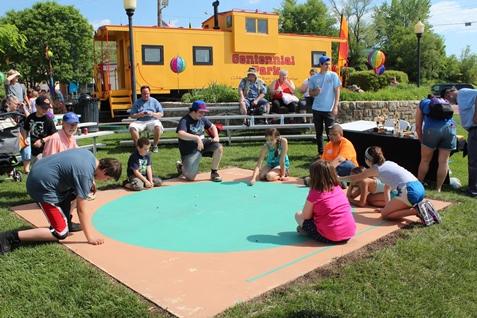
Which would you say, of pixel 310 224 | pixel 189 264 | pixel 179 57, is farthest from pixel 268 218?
pixel 179 57

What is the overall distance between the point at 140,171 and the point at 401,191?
13.8 ft

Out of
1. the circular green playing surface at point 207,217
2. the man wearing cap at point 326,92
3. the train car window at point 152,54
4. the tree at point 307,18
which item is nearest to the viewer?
the circular green playing surface at point 207,217

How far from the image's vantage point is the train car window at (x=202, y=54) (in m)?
17.1

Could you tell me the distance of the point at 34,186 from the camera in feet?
14.5

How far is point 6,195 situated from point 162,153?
4248mm

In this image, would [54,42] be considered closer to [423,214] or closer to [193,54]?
[193,54]

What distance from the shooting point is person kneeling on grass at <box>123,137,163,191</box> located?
7.24 metres

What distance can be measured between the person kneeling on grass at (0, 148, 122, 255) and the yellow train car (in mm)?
12065

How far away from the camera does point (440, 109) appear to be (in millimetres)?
6809

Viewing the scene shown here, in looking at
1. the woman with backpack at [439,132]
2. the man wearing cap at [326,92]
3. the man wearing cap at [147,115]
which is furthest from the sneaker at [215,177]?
the woman with backpack at [439,132]

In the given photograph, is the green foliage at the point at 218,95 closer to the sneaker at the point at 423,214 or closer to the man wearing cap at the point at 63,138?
the man wearing cap at the point at 63,138

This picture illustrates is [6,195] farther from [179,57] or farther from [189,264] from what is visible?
[179,57]

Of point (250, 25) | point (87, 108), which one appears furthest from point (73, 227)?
point (250, 25)

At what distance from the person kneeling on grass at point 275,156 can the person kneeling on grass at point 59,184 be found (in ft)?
11.8
